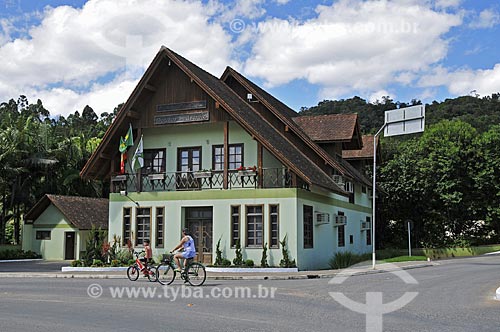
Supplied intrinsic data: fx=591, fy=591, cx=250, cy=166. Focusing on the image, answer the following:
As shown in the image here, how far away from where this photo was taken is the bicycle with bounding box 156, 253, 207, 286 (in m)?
16.4

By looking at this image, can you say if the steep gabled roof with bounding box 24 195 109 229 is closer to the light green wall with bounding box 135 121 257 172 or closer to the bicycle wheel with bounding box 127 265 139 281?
the light green wall with bounding box 135 121 257 172

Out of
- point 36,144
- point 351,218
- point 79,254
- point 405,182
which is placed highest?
point 36,144

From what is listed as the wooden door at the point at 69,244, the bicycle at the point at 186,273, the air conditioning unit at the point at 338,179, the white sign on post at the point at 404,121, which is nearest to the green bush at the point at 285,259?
the white sign on post at the point at 404,121

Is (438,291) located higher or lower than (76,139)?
lower

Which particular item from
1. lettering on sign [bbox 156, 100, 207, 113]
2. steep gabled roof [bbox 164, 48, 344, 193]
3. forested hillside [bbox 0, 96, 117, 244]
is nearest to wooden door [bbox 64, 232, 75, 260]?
forested hillside [bbox 0, 96, 117, 244]

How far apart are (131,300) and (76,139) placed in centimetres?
3970

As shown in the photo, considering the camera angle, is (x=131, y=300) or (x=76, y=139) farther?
(x=76, y=139)

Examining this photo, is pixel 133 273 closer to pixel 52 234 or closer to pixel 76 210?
pixel 76 210

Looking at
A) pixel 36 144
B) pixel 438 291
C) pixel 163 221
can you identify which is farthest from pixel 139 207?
pixel 36 144

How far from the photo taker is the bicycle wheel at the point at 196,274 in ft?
53.8

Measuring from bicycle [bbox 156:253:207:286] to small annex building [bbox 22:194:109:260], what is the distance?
68.1 feet

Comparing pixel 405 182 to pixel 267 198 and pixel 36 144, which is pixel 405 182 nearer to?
pixel 267 198

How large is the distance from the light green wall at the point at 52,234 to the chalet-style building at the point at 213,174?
10.7 metres

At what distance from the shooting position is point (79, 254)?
37.3m
